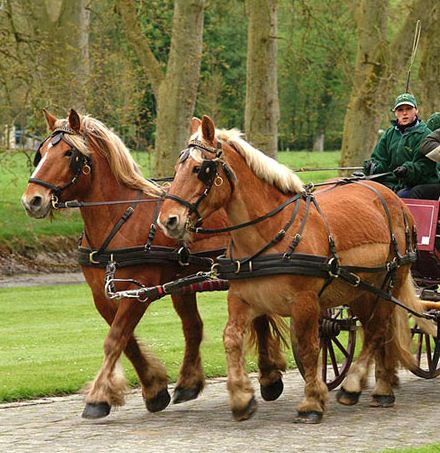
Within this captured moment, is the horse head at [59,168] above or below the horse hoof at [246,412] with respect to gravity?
above

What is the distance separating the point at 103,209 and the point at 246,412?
6.49 ft

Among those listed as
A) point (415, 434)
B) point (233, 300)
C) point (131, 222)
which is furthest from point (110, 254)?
point (415, 434)

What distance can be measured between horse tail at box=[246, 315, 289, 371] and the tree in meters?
13.7

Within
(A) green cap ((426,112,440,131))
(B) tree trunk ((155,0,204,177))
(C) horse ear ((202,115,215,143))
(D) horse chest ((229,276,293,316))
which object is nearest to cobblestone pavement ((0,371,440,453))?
(D) horse chest ((229,276,293,316))

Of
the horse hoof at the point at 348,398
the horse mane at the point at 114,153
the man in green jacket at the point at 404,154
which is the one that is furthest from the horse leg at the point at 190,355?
the man in green jacket at the point at 404,154

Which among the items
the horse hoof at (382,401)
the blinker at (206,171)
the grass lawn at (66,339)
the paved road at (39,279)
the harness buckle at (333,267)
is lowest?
the paved road at (39,279)

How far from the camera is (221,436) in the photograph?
798 centimetres

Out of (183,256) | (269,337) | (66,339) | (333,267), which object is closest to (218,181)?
(333,267)

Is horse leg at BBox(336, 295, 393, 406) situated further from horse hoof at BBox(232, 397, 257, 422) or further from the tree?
the tree

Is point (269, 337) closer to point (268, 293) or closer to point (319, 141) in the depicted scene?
point (268, 293)

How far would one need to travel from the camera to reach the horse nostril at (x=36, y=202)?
8.77 m

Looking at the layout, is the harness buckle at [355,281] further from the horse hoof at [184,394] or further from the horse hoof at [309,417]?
the horse hoof at [184,394]

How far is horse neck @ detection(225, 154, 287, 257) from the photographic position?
332 inches

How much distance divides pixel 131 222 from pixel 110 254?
0.34m
